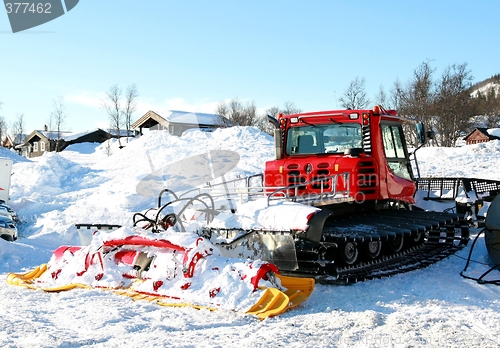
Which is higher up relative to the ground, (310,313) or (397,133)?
(397,133)

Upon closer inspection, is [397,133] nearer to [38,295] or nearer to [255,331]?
[255,331]

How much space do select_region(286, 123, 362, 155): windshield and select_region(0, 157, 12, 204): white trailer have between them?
12161mm

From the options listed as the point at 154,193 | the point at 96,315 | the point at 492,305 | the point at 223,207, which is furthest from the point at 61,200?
the point at 492,305

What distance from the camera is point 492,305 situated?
6.59 meters

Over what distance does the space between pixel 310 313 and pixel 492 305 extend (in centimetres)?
227

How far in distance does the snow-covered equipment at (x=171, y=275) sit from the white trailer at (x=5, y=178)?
11378mm

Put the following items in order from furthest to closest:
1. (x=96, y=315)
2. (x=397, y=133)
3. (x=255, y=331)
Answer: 1. (x=397, y=133)
2. (x=96, y=315)
3. (x=255, y=331)

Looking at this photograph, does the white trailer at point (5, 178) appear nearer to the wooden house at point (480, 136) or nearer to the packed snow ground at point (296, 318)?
the packed snow ground at point (296, 318)

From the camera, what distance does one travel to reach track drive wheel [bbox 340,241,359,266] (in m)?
8.01

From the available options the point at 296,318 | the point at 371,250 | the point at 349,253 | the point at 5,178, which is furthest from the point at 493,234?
the point at 5,178

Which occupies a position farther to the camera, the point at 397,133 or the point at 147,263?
the point at 397,133

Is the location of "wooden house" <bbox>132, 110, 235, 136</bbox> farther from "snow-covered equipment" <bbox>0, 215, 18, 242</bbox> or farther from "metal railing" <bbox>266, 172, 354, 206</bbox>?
"metal railing" <bbox>266, 172, 354, 206</bbox>

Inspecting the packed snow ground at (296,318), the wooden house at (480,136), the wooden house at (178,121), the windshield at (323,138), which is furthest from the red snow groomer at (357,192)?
the wooden house at (480,136)

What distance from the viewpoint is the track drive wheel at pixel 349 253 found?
801cm
